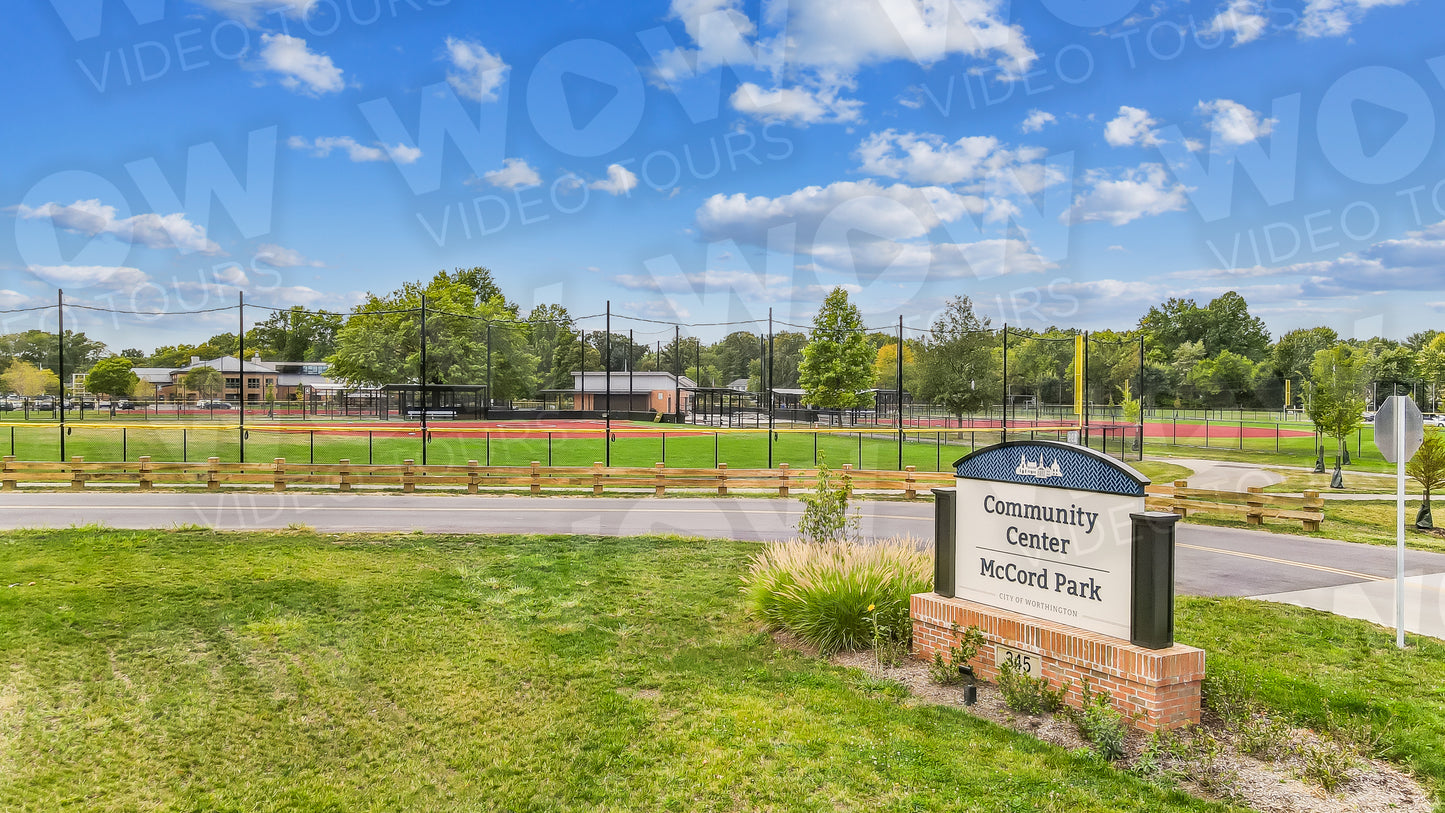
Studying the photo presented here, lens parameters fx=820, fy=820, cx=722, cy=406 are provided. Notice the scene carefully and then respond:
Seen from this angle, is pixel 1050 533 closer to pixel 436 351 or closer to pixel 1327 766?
pixel 1327 766

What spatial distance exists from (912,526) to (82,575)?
1397 centimetres

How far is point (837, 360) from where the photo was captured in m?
58.0

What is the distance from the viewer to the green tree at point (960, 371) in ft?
167

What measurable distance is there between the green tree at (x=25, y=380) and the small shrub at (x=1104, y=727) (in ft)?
318

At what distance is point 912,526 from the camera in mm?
17109

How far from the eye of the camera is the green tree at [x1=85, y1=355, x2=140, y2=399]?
8894 centimetres

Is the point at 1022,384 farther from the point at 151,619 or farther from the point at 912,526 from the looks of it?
the point at 151,619

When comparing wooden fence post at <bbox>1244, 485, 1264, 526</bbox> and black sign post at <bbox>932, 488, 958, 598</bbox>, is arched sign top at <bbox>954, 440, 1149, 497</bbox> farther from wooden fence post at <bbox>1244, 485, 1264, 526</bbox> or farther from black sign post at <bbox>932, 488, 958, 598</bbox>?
wooden fence post at <bbox>1244, 485, 1264, 526</bbox>

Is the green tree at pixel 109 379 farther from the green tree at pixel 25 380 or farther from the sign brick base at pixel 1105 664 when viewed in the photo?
the sign brick base at pixel 1105 664

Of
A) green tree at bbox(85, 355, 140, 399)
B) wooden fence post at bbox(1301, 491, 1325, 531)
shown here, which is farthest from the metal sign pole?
green tree at bbox(85, 355, 140, 399)

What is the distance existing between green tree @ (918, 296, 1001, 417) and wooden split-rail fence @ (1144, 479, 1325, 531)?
30.8m

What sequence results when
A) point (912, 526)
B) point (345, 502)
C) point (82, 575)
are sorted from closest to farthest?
point (82, 575) < point (912, 526) < point (345, 502)

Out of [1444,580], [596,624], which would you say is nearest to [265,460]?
[596,624]

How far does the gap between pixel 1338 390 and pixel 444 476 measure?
27.2 m
